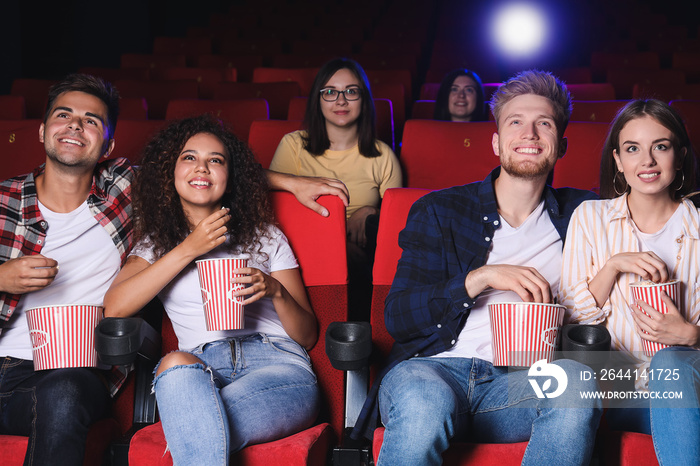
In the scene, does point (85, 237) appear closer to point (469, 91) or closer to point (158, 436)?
point (158, 436)

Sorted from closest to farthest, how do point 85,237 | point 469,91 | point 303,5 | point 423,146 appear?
point 85,237 < point 423,146 < point 469,91 < point 303,5

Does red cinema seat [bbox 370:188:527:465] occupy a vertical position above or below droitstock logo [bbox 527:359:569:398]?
above

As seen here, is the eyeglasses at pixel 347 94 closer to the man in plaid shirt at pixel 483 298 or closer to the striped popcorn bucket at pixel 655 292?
the man in plaid shirt at pixel 483 298

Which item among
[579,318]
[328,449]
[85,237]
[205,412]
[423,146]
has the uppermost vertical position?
[423,146]

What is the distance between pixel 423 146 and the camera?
1784 mm

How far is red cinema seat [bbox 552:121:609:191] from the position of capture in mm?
1607

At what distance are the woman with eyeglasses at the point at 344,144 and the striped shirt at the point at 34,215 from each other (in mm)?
584

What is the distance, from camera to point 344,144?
1893mm

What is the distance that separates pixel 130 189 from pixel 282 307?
1.45ft

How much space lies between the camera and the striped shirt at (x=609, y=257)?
107cm

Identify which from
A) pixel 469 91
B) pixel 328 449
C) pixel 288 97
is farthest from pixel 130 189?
pixel 288 97

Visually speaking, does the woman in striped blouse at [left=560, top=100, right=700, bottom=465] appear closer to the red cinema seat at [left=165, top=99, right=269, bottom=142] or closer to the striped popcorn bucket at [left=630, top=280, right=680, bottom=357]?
the striped popcorn bucket at [left=630, top=280, right=680, bottom=357]

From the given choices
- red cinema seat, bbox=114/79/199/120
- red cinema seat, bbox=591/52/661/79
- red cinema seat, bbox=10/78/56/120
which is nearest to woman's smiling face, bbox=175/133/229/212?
red cinema seat, bbox=114/79/199/120

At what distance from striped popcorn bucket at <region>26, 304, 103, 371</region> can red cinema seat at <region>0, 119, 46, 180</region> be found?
2.86 ft
